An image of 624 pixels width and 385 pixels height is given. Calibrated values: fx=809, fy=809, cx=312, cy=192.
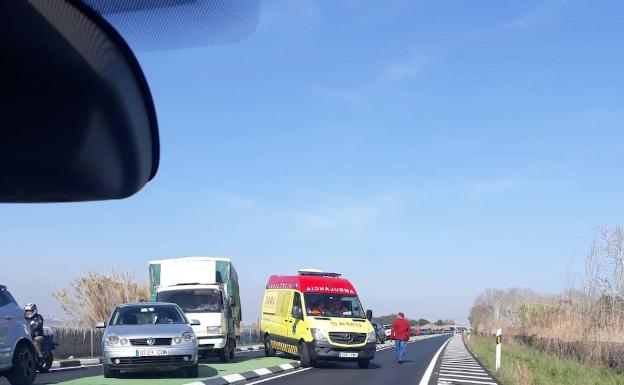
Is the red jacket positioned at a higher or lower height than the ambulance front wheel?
higher

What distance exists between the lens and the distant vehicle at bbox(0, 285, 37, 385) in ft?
44.7

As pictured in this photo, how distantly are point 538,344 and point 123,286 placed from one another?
1876cm

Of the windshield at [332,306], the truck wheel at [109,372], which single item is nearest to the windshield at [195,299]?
the windshield at [332,306]

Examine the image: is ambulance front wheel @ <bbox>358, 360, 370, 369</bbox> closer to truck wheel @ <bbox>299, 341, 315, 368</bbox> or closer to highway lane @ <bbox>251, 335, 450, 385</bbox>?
highway lane @ <bbox>251, 335, 450, 385</bbox>

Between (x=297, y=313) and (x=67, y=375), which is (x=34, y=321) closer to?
(x=67, y=375)

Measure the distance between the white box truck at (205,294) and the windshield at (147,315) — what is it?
2.70m

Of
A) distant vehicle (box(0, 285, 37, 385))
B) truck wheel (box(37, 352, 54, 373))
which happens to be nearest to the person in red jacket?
truck wheel (box(37, 352, 54, 373))

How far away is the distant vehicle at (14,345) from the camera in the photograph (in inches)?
536

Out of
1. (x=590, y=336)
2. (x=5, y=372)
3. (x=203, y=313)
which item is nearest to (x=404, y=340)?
(x=590, y=336)

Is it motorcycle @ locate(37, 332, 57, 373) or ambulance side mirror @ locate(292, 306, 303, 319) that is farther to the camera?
ambulance side mirror @ locate(292, 306, 303, 319)

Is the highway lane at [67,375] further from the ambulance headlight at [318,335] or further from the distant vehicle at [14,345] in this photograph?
the ambulance headlight at [318,335]

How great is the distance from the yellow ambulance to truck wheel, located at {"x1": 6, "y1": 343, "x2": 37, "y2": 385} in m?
9.29

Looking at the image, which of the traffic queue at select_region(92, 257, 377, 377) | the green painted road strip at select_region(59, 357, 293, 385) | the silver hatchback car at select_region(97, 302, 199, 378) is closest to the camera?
the green painted road strip at select_region(59, 357, 293, 385)

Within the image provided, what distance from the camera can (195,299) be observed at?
22.7 meters
